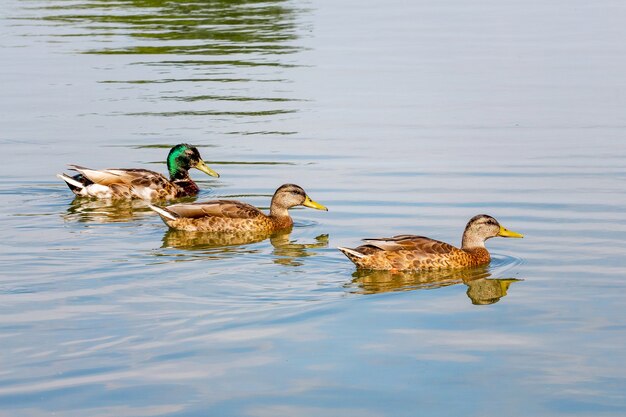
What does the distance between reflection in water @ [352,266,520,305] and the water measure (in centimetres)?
4

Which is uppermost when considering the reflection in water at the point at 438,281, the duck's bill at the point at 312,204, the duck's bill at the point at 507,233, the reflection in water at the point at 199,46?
the reflection in water at the point at 199,46

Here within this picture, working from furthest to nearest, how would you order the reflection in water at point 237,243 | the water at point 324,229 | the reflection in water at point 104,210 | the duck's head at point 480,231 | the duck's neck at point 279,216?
the reflection in water at point 104,210
the duck's neck at point 279,216
the reflection in water at point 237,243
the duck's head at point 480,231
the water at point 324,229

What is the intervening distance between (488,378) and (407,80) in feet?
52.5

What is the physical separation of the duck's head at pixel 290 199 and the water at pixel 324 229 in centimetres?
27

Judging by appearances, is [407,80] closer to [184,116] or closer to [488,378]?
[184,116]

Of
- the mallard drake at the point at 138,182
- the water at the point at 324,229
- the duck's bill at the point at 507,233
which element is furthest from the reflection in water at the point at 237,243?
the mallard drake at the point at 138,182

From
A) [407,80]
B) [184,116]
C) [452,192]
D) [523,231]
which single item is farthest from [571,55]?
[523,231]

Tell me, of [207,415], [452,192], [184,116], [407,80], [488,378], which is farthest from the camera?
[407,80]

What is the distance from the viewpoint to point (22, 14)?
38875mm

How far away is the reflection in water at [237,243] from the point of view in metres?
13.1

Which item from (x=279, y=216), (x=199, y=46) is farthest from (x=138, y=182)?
(x=199, y=46)

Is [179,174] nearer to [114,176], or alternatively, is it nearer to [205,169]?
[205,169]

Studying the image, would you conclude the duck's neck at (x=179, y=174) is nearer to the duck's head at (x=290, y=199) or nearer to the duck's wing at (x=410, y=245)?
the duck's head at (x=290, y=199)

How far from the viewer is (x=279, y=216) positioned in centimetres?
1470
